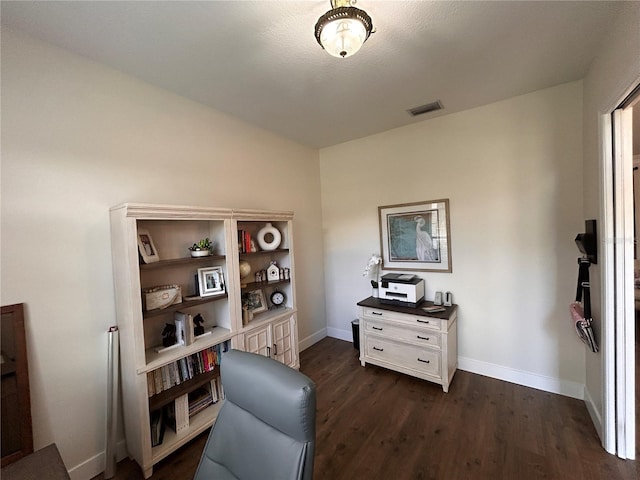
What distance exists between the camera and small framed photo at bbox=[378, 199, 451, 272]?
282cm

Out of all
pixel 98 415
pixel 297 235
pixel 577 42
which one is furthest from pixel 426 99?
pixel 98 415

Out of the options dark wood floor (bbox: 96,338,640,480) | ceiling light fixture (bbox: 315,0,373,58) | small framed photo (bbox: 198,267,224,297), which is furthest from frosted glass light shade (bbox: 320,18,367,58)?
dark wood floor (bbox: 96,338,640,480)

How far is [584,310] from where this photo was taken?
1989 mm

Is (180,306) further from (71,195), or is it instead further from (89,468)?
(89,468)

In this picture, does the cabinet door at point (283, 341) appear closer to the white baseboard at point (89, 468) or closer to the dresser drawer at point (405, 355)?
the dresser drawer at point (405, 355)

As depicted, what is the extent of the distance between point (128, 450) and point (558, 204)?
152 inches

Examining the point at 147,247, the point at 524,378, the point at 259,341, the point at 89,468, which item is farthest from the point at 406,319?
the point at 89,468

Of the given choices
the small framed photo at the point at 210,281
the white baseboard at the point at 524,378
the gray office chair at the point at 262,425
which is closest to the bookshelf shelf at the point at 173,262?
the small framed photo at the point at 210,281

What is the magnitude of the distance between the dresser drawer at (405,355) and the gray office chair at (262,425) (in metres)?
1.97

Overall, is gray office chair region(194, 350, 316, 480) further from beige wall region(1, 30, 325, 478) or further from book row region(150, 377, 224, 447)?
beige wall region(1, 30, 325, 478)

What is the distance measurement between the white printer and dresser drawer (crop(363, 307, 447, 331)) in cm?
17

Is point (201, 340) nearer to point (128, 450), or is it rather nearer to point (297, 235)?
point (128, 450)

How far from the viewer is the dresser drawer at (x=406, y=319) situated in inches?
96.4

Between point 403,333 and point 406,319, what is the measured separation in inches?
6.1
